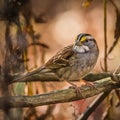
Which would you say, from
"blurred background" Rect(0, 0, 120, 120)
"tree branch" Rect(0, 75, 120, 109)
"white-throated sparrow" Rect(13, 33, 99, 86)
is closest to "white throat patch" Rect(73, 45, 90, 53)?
"white-throated sparrow" Rect(13, 33, 99, 86)

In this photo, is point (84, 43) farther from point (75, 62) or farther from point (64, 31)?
point (64, 31)

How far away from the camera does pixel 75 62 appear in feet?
4.89

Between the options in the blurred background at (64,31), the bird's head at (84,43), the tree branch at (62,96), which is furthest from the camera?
the blurred background at (64,31)

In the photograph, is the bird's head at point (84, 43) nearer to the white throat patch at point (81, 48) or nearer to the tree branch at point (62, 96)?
the white throat patch at point (81, 48)

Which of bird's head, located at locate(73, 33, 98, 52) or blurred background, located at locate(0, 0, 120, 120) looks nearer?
bird's head, located at locate(73, 33, 98, 52)

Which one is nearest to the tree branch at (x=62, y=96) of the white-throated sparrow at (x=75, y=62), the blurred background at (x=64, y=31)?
the white-throated sparrow at (x=75, y=62)

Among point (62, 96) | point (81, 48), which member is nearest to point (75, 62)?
point (81, 48)

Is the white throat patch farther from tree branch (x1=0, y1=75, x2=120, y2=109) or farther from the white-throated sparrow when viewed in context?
tree branch (x1=0, y1=75, x2=120, y2=109)

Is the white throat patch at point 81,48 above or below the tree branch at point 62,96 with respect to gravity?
above

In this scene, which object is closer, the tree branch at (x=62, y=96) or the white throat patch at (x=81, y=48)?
the tree branch at (x=62, y=96)

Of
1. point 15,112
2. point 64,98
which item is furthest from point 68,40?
point 15,112

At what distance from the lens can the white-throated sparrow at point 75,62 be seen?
1451 millimetres

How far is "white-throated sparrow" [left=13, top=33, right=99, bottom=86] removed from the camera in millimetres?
1451

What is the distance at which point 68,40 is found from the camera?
8.21 ft
